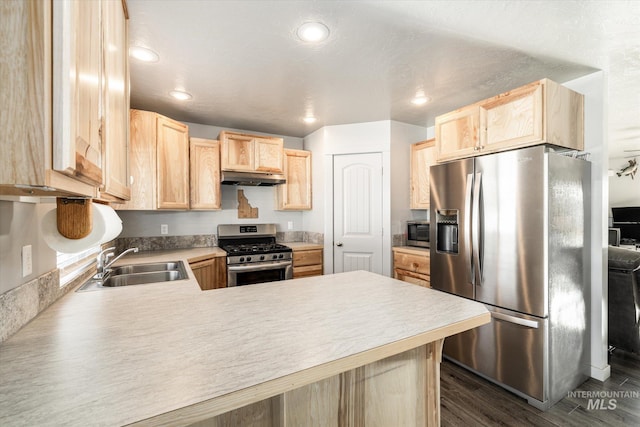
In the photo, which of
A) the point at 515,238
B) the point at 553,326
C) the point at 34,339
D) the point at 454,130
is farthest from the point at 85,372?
the point at 454,130

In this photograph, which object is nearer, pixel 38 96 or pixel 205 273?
pixel 38 96

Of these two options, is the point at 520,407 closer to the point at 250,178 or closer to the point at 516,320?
the point at 516,320

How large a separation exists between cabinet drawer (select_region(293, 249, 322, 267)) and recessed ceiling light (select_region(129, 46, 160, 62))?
2.34m

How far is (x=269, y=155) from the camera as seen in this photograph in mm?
3566

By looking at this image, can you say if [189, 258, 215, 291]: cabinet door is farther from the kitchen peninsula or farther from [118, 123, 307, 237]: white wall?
the kitchen peninsula

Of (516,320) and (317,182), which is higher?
(317,182)

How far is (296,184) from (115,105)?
2.83 meters

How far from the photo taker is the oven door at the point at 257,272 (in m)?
3.05

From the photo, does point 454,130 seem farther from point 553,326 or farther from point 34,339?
point 34,339

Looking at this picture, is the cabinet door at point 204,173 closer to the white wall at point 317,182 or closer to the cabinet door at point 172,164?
the cabinet door at point 172,164

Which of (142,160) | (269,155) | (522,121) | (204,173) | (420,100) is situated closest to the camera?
(522,121)

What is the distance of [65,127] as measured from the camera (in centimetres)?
50

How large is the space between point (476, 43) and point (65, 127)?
7.40ft

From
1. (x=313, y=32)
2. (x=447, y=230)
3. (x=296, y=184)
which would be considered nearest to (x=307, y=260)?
(x=296, y=184)
